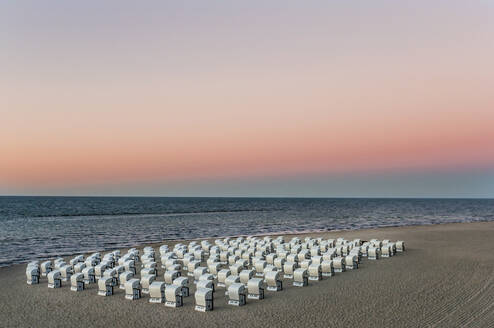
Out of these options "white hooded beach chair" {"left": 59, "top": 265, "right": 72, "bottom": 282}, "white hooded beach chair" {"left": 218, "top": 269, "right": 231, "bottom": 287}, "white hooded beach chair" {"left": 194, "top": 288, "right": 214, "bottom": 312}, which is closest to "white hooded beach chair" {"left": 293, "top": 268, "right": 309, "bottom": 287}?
"white hooded beach chair" {"left": 218, "top": 269, "right": 231, "bottom": 287}

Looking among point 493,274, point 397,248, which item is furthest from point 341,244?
point 493,274

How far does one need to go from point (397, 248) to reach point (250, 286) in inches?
A: 526

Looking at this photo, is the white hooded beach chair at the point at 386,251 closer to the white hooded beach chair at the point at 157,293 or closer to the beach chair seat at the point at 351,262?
the beach chair seat at the point at 351,262

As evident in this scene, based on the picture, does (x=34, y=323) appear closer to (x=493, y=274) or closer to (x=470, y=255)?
(x=493, y=274)

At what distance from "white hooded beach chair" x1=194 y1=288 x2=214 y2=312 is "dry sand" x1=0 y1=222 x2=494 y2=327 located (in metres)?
0.26

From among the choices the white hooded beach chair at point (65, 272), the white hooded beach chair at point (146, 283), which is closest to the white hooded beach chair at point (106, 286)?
the white hooded beach chair at point (146, 283)

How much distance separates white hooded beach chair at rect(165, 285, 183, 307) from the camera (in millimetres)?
13862

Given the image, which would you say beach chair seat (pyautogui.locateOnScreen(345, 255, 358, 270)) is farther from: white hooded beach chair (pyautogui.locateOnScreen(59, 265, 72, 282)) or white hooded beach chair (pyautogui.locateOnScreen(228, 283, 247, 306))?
white hooded beach chair (pyautogui.locateOnScreen(59, 265, 72, 282))

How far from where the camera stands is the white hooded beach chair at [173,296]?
13862 mm

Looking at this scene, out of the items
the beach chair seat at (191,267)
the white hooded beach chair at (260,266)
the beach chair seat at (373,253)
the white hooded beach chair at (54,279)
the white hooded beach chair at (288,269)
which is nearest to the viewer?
the white hooded beach chair at (54,279)

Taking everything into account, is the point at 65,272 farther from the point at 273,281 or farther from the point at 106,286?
the point at 273,281

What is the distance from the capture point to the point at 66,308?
14250mm

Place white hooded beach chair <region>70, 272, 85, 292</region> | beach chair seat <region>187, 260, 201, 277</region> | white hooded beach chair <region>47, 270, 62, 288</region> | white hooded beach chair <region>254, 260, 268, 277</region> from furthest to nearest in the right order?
beach chair seat <region>187, 260, 201, 277</region>
white hooded beach chair <region>254, 260, 268, 277</region>
white hooded beach chair <region>47, 270, 62, 288</region>
white hooded beach chair <region>70, 272, 85, 292</region>

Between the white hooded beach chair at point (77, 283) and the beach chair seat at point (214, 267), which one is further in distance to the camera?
the beach chair seat at point (214, 267)
